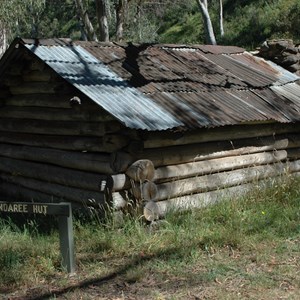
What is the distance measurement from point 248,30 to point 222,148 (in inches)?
973

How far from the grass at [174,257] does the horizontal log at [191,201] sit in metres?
0.14

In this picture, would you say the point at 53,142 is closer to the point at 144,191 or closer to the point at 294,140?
the point at 144,191

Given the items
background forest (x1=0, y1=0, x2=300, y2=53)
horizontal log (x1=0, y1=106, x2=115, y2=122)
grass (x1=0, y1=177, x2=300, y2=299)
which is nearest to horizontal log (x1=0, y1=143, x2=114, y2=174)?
horizontal log (x1=0, y1=106, x2=115, y2=122)

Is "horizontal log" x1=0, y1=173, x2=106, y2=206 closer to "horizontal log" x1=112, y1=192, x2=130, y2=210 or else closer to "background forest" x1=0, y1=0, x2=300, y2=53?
"horizontal log" x1=112, y1=192, x2=130, y2=210

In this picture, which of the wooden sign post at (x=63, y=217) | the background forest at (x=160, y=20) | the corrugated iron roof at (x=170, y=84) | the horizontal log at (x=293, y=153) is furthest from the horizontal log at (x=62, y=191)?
the background forest at (x=160, y=20)

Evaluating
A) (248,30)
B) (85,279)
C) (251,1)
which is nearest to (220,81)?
(85,279)

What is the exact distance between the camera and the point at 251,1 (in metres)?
37.1

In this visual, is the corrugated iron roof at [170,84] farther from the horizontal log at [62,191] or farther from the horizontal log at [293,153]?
the horizontal log at [62,191]

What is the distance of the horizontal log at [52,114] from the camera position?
303 inches

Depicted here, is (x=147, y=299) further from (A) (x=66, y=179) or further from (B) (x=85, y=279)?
(A) (x=66, y=179)

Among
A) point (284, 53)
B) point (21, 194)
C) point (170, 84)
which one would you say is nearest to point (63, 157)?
point (21, 194)

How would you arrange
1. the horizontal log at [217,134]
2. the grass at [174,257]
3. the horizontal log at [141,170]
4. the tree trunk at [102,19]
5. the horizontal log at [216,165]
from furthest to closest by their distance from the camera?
the tree trunk at [102,19]
the horizontal log at [216,165]
the horizontal log at [217,134]
the horizontal log at [141,170]
the grass at [174,257]

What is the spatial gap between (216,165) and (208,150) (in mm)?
270

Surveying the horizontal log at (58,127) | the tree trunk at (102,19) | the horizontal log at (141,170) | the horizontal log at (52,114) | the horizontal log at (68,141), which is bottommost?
the horizontal log at (141,170)
